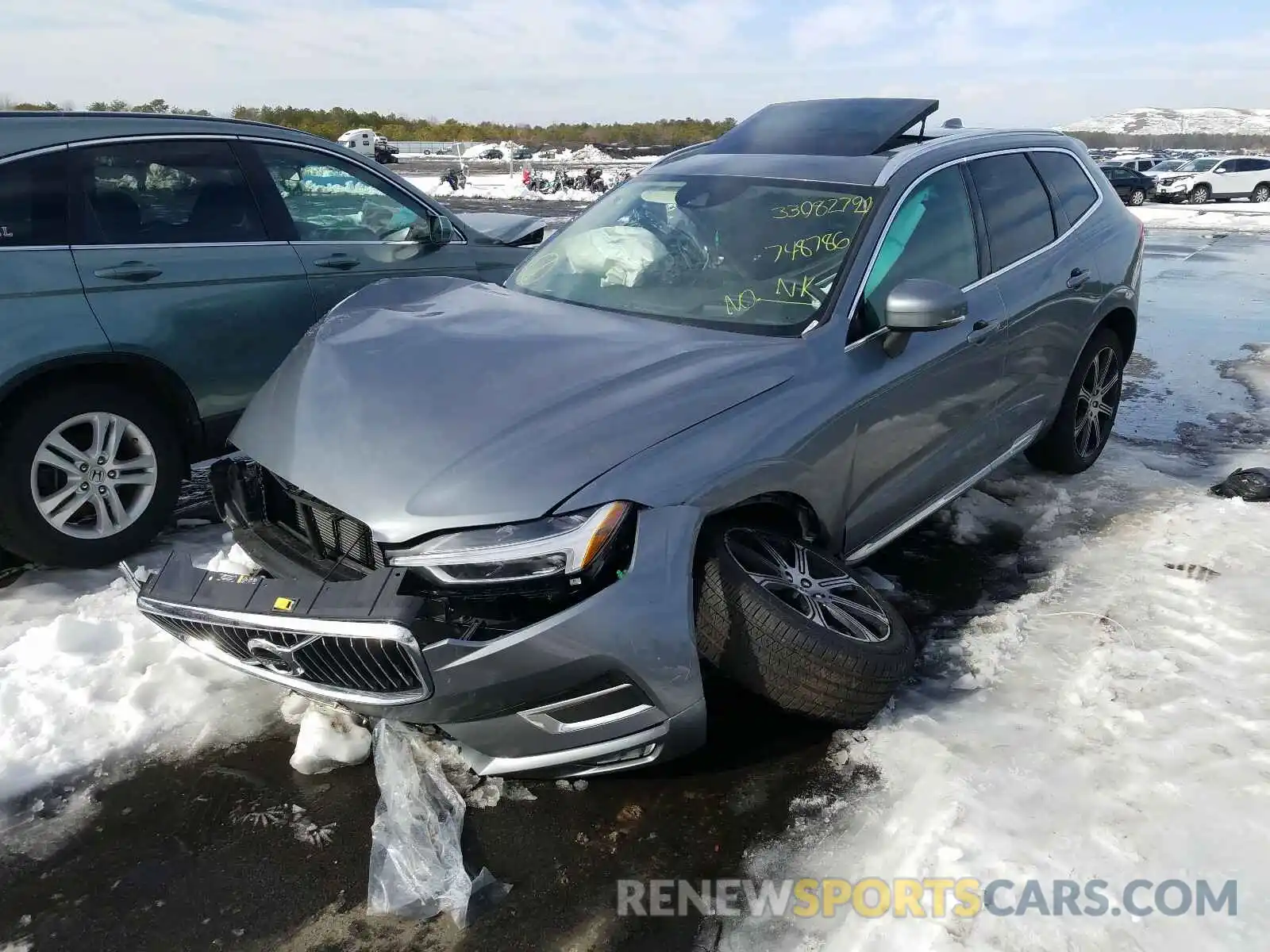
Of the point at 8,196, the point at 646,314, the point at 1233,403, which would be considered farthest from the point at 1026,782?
the point at 1233,403

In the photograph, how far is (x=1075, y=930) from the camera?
2225 millimetres

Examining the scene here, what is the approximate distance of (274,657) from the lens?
8.10ft

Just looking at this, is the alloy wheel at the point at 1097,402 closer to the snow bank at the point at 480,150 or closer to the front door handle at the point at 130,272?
the front door handle at the point at 130,272

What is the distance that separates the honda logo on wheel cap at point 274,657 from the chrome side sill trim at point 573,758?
505 mm

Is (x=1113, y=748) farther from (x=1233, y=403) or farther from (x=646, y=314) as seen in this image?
(x=1233, y=403)

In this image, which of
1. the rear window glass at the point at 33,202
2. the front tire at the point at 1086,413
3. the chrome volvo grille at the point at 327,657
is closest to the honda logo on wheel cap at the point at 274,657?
the chrome volvo grille at the point at 327,657

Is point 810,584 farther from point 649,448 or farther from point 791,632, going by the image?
point 649,448

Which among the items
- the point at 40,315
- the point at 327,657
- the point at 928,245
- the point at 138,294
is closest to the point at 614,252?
the point at 928,245

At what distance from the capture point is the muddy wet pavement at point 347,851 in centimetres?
229

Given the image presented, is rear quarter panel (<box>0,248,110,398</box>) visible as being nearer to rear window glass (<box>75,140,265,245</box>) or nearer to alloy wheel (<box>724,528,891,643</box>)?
rear window glass (<box>75,140,265,245</box>)

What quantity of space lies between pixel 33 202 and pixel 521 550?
9.18 ft

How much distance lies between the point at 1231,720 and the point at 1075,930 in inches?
49.4

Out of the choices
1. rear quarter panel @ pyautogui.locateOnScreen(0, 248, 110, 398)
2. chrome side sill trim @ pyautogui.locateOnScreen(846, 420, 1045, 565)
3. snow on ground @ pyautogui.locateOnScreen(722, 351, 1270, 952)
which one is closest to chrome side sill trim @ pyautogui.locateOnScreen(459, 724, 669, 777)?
snow on ground @ pyautogui.locateOnScreen(722, 351, 1270, 952)

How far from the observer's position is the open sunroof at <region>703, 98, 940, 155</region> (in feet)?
12.6
